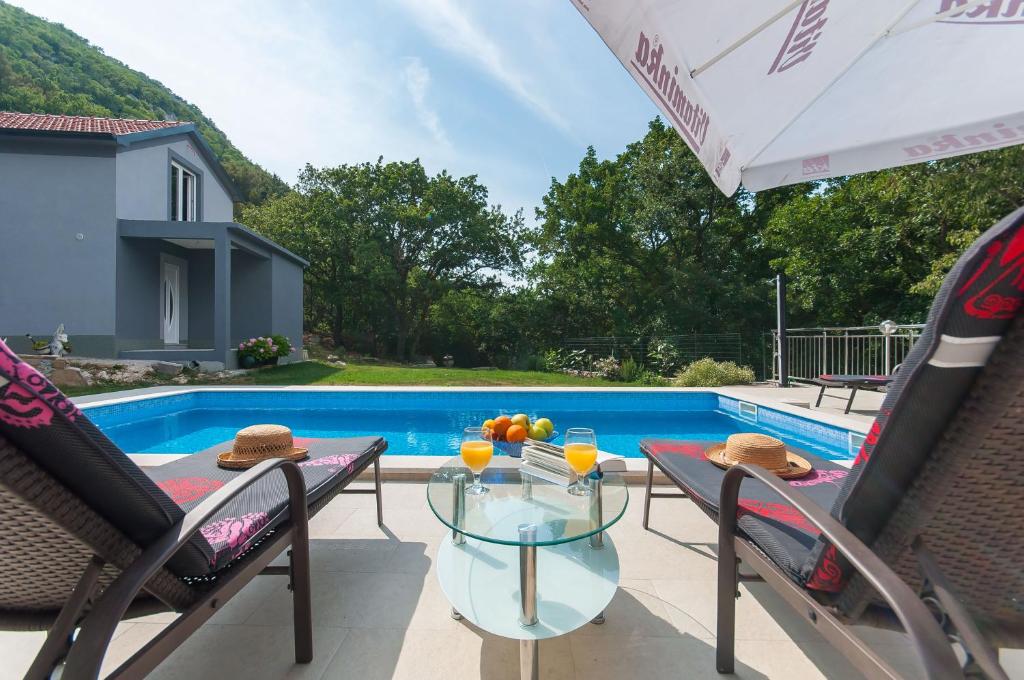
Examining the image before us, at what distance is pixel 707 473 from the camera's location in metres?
1.96

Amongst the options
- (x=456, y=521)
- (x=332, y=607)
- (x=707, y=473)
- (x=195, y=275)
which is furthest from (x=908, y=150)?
(x=195, y=275)

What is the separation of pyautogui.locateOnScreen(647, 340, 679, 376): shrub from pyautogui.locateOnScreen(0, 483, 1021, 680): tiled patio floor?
9417 millimetres

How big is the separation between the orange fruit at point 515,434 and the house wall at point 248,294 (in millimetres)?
10765

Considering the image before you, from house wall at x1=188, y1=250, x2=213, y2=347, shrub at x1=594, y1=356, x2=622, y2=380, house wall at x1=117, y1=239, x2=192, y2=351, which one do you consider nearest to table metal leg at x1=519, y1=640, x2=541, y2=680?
shrub at x1=594, y1=356, x2=622, y2=380

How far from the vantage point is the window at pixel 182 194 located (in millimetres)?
10805

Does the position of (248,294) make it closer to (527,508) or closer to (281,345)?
(281,345)

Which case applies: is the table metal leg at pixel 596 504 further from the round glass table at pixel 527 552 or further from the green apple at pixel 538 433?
the green apple at pixel 538 433

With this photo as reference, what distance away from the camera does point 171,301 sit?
1062cm

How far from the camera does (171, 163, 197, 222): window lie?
1080 centimetres

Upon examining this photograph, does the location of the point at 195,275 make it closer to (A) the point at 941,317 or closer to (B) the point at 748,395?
(B) the point at 748,395

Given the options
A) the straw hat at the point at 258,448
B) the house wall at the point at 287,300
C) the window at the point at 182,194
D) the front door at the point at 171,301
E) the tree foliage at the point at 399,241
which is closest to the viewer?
the straw hat at the point at 258,448

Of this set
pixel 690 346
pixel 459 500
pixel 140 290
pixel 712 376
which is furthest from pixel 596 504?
pixel 140 290

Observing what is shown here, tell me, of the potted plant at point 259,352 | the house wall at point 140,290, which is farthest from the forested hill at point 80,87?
the potted plant at point 259,352

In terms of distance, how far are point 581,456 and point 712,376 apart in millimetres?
8209
